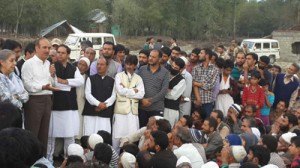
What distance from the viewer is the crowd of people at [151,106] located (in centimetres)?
477

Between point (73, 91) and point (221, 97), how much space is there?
102 inches

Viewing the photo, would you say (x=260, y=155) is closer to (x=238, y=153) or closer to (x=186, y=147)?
(x=238, y=153)

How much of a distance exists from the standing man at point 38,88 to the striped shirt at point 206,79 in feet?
8.18

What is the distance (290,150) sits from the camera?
5.01 metres

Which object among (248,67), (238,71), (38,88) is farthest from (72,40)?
(38,88)

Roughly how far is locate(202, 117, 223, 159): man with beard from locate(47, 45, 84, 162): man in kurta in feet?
5.85

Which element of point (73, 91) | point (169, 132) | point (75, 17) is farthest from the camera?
point (75, 17)

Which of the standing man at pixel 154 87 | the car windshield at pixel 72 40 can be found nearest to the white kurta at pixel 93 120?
the standing man at pixel 154 87

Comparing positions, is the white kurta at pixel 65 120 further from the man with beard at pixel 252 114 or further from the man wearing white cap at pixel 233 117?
the man with beard at pixel 252 114

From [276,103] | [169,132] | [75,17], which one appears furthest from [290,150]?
[75,17]

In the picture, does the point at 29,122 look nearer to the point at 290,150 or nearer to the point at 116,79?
the point at 116,79

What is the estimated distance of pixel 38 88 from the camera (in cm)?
529

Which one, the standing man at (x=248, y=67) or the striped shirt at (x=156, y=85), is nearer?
the striped shirt at (x=156, y=85)

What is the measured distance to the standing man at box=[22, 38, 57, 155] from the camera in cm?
530
